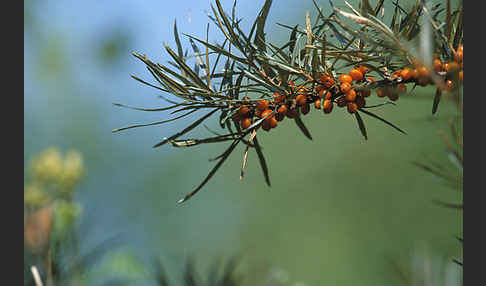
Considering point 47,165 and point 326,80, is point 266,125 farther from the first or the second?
point 47,165

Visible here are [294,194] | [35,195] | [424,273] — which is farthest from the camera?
[294,194]

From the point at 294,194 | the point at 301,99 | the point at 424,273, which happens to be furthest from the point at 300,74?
the point at 294,194

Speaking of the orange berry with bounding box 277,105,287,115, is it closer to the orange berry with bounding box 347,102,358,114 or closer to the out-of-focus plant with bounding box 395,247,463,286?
A: the orange berry with bounding box 347,102,358,114

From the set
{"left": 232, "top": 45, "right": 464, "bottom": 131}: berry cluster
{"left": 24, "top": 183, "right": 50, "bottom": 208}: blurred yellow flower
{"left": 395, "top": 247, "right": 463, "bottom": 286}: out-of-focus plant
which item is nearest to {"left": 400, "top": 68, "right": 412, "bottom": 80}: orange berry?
{"left": 232, "top": 45, "right": 464, "bottom": 131}: berry cluster

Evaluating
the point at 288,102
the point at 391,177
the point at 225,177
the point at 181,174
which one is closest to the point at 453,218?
the point at 391,177

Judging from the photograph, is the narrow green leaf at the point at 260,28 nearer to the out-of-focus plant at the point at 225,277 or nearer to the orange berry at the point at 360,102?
the orange berry at the point at 360,102

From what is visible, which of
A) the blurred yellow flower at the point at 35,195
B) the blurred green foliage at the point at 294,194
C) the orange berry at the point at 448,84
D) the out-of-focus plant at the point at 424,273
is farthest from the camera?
the blurred green foliage at the point at 294,194

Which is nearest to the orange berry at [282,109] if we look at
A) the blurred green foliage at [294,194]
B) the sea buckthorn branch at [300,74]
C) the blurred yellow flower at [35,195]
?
the sea buckthorn branch at [300,74]

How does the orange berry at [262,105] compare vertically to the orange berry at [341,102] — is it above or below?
above

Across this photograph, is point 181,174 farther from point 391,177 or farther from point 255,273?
point 255,273
